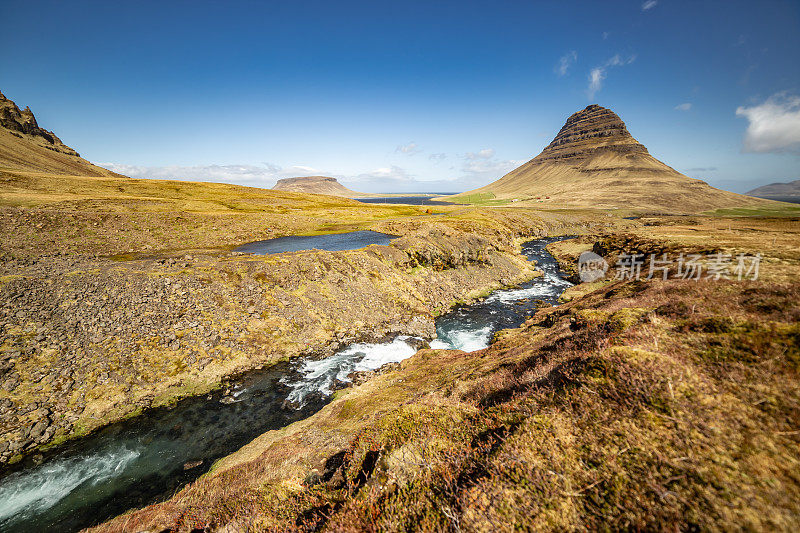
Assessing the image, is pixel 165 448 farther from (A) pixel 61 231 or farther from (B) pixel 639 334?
(A) pixel 61 231

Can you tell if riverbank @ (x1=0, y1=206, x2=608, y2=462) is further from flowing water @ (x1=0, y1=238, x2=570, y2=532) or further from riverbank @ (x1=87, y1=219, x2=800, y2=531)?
riverbank @ (x1=87, y1=219, x2=800, y2=531)

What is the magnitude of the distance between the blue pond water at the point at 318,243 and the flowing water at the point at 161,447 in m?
30.0

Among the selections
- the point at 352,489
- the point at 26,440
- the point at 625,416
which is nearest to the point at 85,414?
the point at 26,440

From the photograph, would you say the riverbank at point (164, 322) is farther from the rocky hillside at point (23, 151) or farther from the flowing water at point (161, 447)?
the rocky hillside at point (23, 151)

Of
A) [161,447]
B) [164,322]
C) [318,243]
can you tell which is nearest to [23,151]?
[318,243]

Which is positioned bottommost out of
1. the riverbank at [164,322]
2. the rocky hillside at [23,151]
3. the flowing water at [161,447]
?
the flowing water at [161,447]

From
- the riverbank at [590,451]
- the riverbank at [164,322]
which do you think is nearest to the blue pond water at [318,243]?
the riverbank at [164,322]

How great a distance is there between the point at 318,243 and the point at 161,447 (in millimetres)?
45364

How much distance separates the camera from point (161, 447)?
16.3 meters

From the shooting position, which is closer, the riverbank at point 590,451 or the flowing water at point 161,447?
the riverbank at point 590,451

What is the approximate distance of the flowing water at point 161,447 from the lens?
516 inches

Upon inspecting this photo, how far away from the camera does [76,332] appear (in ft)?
69.2

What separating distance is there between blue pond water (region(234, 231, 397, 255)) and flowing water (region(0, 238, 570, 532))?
30007 millimetres

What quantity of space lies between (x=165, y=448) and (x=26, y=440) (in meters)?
7.05
